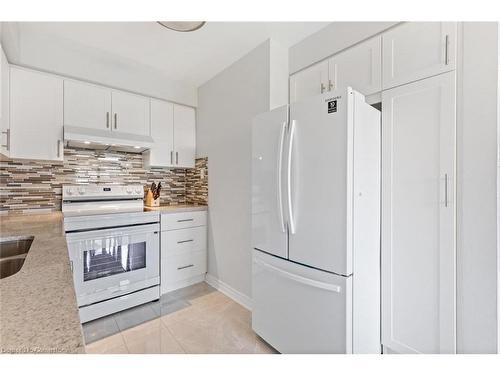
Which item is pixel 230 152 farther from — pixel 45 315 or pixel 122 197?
pixel 45 315

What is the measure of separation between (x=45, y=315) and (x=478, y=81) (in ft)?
6.44

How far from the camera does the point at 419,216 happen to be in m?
1.45

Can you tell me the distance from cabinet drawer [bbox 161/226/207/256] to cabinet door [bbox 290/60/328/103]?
177 cm

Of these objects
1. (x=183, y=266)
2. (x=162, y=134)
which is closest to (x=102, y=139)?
(x=162, y=134)

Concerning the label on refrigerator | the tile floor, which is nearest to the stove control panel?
the tile floor

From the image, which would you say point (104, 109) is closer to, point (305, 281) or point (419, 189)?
point (305, 281)

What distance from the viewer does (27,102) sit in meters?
2.12

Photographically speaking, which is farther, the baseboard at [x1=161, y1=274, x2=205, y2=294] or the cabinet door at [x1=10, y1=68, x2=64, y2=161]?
the baseboard at [x1=161, y1=274, x2=205, y2=294]

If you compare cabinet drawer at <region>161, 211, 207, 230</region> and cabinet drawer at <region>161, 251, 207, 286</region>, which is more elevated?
cabinet drawer at <region>161, 211, 207, 230</region>

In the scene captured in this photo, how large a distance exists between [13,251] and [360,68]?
242cm

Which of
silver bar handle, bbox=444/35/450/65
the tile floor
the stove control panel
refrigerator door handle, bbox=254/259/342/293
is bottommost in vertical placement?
the tile floor

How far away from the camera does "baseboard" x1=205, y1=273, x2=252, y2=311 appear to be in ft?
7.61

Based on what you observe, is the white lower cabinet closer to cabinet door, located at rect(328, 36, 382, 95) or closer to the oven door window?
the oven door window
